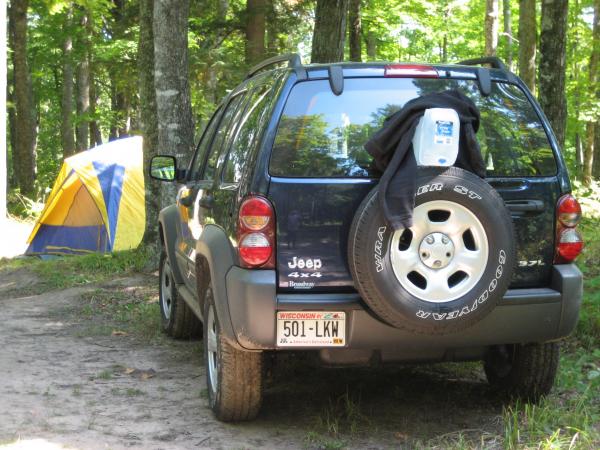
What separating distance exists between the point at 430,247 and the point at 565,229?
0.99 meters

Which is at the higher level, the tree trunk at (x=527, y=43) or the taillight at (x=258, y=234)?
the tree trunk at (x=527, y=43)

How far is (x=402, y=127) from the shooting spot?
419 centimetres

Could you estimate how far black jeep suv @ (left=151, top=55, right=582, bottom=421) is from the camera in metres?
4.01

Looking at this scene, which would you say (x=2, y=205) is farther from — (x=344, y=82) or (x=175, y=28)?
(x=344, y=82)

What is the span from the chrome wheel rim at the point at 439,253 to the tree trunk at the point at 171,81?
620cm

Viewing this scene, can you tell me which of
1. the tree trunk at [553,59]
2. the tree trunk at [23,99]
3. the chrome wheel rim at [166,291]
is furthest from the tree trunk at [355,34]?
the chrome wheel rim at [166,291]

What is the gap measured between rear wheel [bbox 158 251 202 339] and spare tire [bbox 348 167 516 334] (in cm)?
340

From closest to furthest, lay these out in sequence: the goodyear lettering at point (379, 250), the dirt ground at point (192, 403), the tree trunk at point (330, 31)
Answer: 1. the goodyear lettering at point (379, 250)
2. the dirt ground at point (192, 403)
3. the tree trunk at point (330, 31)

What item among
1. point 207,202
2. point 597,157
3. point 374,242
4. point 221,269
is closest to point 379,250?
point 374,242

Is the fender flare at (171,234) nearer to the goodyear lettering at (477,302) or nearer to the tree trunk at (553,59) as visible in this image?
the goodyear lettering at (477,302)

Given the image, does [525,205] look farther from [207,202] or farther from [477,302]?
[207,202]

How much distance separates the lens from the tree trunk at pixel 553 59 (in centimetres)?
932

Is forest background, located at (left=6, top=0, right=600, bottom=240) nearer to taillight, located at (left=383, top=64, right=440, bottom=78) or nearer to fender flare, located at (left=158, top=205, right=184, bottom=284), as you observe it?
fender flare, located at (left=158, top=205, right=184, bottom=284)

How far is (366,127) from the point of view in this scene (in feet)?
14.8
